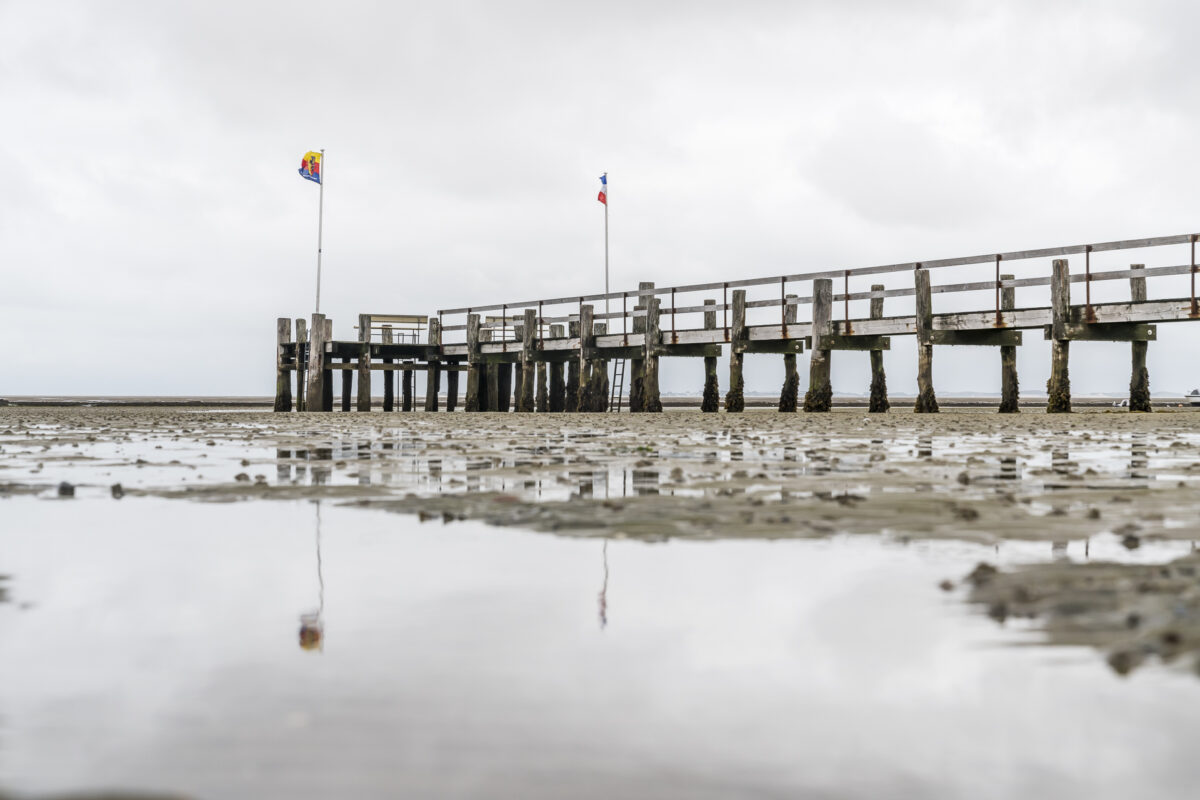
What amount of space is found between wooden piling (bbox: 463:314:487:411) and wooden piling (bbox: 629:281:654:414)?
7.52 meters

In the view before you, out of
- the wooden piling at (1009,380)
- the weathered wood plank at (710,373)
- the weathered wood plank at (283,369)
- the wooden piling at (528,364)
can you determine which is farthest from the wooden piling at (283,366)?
the wooden piling at (1009,380)

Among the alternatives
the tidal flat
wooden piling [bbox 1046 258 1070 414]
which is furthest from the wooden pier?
the tidal flat

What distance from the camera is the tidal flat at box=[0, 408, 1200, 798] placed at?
165cm

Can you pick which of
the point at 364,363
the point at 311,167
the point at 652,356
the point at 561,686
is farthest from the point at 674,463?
the point at 311,167

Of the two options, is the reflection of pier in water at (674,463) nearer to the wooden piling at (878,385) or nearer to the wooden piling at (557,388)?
the wooden piling at (878,385)

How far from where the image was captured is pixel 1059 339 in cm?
2081

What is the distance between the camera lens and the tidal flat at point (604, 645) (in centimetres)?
165

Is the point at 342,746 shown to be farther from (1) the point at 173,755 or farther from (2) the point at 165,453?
(2) the point at 165,453

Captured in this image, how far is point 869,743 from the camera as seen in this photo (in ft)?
5.75

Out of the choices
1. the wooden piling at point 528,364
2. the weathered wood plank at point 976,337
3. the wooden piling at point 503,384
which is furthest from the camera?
the wooden piling at point 503,384

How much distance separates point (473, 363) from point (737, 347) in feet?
40.7

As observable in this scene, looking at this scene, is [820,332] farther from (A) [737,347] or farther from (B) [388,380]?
(B) [388,380]

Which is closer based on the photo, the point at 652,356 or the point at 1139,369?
the point at 1139,369

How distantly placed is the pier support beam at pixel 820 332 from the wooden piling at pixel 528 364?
36.5ft
